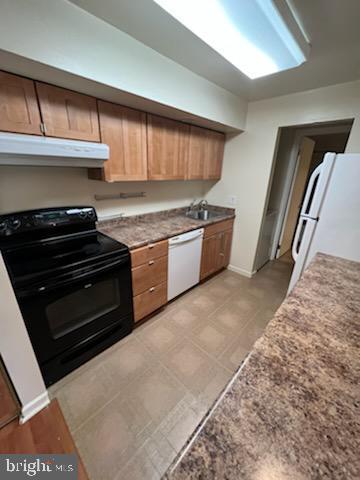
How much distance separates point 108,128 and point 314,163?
15.6 feet

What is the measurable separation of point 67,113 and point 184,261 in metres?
1.69

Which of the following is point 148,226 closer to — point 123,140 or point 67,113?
point 123,140

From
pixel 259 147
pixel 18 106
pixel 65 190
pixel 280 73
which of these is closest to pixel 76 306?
pixel 65 190

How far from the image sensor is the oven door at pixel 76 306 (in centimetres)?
123

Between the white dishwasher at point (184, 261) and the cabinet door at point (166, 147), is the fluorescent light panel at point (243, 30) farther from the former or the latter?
the white dishwasher at point (184, 261)

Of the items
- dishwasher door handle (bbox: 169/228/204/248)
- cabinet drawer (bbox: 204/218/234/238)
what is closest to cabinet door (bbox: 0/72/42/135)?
dishwasher door handle (bbox: 169/228/204/248)

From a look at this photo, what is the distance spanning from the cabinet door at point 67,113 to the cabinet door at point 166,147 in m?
0.56

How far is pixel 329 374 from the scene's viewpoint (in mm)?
632

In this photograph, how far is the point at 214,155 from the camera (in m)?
2.73

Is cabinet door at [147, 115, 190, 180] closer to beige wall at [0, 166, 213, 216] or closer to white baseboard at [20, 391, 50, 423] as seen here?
beige wall at [0, 166, 213, 216]

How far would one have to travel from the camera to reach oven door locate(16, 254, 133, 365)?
4.05 ft

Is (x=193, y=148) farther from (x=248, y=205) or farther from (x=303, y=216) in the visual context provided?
(x=303, y=216)

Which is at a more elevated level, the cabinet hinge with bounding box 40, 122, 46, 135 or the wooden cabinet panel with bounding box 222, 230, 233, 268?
the cabinet hinge with bounding box 40, 122, 46, 135

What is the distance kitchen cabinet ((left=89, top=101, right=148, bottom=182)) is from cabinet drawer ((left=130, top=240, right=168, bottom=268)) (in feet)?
2.21
